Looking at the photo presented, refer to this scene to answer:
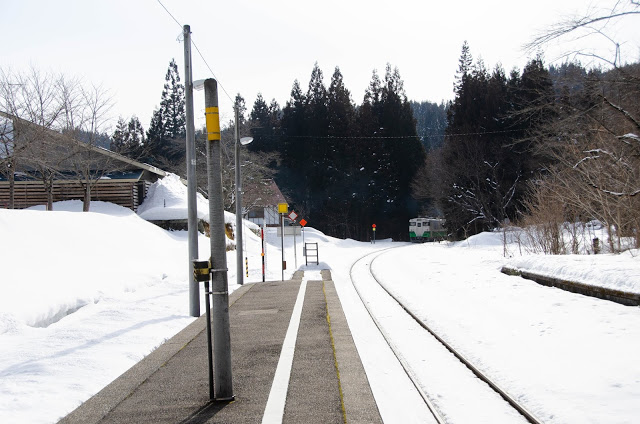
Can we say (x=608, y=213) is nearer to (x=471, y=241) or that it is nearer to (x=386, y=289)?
(x=386, y=289)

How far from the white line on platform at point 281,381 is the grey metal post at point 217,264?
524mm

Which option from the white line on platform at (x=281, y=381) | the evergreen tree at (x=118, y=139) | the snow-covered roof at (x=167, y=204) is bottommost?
the white line on platform at (x=281, y=381)

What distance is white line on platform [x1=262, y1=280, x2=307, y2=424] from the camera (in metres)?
5.62

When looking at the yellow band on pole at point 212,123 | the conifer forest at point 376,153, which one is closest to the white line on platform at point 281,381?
the yellow band on pole at point 212,123

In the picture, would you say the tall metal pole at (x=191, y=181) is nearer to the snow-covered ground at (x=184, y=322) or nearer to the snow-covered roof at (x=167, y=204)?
the snow-covered ground at (x=184, y=322)

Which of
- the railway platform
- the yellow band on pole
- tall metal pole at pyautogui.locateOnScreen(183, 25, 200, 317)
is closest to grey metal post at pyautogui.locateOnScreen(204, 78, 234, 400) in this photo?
the yellow band on pole

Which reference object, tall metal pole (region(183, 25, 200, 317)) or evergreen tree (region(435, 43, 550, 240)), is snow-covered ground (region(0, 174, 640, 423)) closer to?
tall metal pole (region(183, 25, 200, 317))

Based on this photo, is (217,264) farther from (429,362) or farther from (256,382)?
(429,362)

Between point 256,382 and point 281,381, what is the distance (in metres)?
0.31

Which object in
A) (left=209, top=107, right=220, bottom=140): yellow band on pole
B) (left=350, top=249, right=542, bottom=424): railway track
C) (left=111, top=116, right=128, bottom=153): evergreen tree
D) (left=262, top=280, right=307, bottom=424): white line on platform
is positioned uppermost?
(left=111, top=116, right=128, bottom=153): evergreen tree

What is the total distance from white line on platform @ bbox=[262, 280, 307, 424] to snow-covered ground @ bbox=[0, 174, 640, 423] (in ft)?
3.58

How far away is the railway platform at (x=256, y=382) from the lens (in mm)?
5688

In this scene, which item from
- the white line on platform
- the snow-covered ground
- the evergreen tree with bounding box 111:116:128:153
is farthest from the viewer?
the evergreen tree with bounding box 111:116:128:153

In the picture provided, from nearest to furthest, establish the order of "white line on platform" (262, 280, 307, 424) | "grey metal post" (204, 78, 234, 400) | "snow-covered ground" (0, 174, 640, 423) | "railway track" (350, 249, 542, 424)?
1. "white line on platform" (262, 280, 307, 424)
2. "railway track" (350, 249, 542, 424)
3. "grey metal post" (204, 78, 234, 400)
4. "snow-covered ground" (0, 174, 640, 423)
